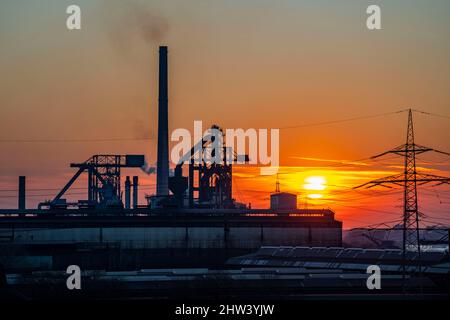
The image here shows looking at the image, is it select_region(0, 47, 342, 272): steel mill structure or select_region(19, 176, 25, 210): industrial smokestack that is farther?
select_region(19, 176, 25, 210): industrial smokestack

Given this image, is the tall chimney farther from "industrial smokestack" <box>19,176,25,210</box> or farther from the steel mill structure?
"industrial smokestack" <box>19,176,25,210</box>

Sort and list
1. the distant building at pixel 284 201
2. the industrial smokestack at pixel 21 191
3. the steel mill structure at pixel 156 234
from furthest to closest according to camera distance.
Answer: the industrial smokestack at pixel 21 191 → the distant building at pixel 284 201 → the steel mill structure at pixel 156 234

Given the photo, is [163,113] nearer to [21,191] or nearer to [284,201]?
[284,201]

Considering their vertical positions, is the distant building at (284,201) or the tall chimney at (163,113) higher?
the tall chimney at (163,113)

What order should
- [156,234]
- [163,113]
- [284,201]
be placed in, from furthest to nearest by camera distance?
1. [284,201]
2. [163,113]
3. [156,234]

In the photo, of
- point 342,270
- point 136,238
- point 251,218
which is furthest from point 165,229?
point 342,270

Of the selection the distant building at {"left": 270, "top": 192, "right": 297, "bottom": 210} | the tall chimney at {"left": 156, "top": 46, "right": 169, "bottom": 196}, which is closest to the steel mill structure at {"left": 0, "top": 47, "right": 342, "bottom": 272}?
the tall chimney at {"left": 156, "top": 46, "right": 169, "bottom": 196}

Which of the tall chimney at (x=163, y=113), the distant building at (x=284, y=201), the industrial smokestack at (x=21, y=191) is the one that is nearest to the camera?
the tall chimney at (x=163, y=113)

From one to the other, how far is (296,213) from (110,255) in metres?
23.9

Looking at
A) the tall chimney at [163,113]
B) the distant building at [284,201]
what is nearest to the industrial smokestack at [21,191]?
the tall chimney at [163,113]

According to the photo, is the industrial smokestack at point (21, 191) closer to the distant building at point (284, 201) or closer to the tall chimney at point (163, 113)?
the tall chimney at point (163, 113)

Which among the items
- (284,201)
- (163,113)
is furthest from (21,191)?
(284,201)

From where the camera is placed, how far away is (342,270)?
57750 mm
